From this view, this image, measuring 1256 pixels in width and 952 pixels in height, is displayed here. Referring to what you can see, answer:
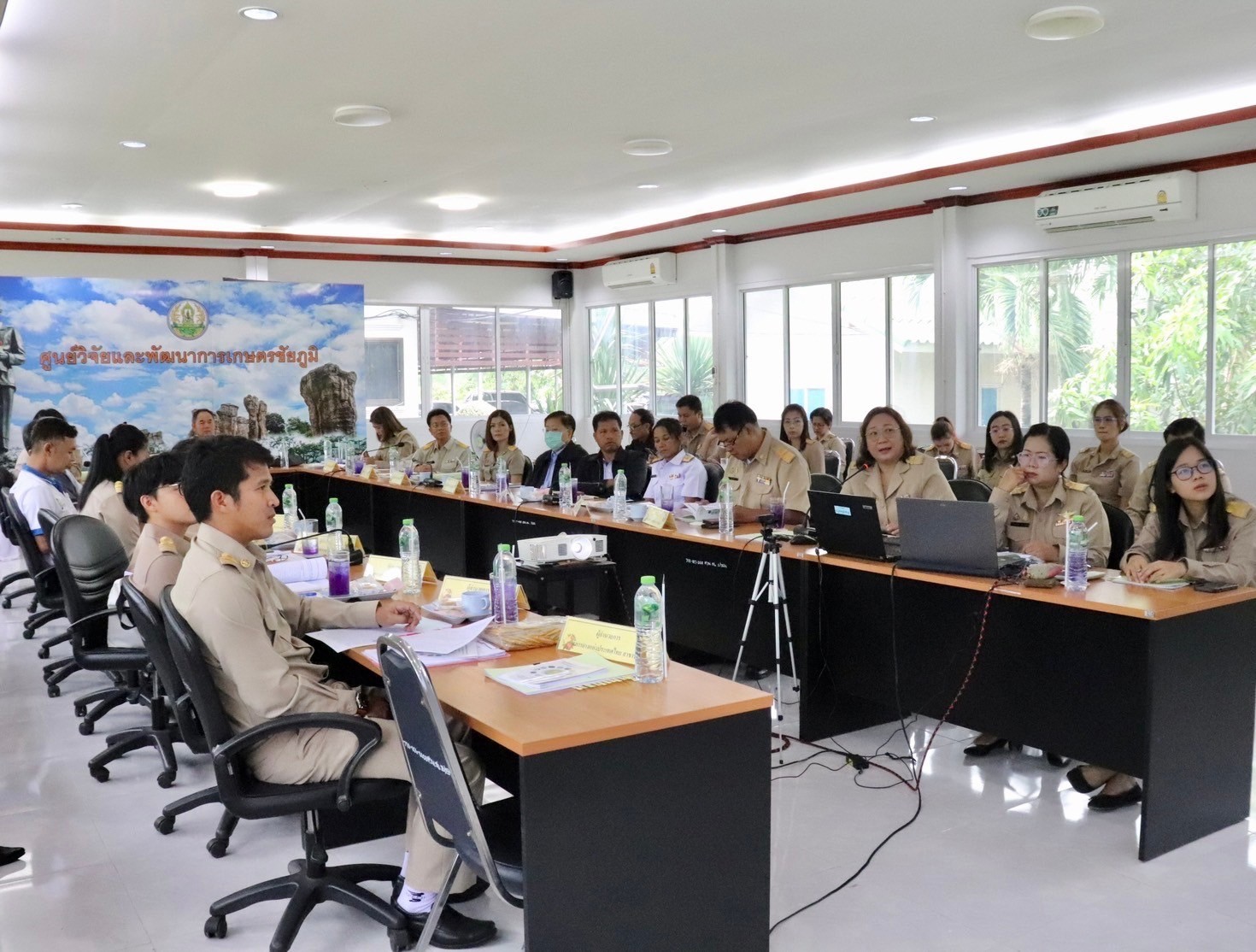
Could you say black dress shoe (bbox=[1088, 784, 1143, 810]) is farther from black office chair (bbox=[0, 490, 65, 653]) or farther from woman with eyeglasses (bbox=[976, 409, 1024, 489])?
black office chair (bbox=[0, 490, 65, 653])

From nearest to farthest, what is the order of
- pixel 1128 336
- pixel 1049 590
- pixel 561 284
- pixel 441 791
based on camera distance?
1. pixel 441 791
2. pixel 1049 590
3. pixel 1128 336
4. pixel 561 284

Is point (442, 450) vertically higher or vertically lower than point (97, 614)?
higher

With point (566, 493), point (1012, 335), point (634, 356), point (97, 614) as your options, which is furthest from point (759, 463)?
point (634, 356)

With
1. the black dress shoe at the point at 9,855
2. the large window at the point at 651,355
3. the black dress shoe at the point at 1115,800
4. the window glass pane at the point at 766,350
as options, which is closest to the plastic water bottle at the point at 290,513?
the black dress shoe at the point at 9,855

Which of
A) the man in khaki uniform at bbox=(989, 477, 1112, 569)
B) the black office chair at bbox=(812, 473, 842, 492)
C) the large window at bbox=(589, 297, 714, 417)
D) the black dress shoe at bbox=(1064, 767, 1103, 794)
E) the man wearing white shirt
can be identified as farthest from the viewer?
the large window at bbox=(589, 297, 714, 417)

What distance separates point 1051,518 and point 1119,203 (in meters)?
4.40

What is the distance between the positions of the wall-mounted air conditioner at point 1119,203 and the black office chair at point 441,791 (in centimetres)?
684

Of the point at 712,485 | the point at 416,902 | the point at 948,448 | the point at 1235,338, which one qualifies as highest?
the point at 1235,338

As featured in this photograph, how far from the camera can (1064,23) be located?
4742 millimetres

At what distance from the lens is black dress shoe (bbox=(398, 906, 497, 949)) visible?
8.72ft

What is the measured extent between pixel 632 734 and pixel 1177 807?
6.31ft

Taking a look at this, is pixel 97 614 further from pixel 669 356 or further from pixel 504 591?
pixel 669 356

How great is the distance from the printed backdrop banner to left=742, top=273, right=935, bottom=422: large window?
13.5 ft

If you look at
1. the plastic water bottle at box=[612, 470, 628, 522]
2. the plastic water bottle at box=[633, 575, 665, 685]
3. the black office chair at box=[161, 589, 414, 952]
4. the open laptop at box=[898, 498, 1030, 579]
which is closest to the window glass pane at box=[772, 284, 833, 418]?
the plastic water bottle at box=[612, 470, 628, 522]
